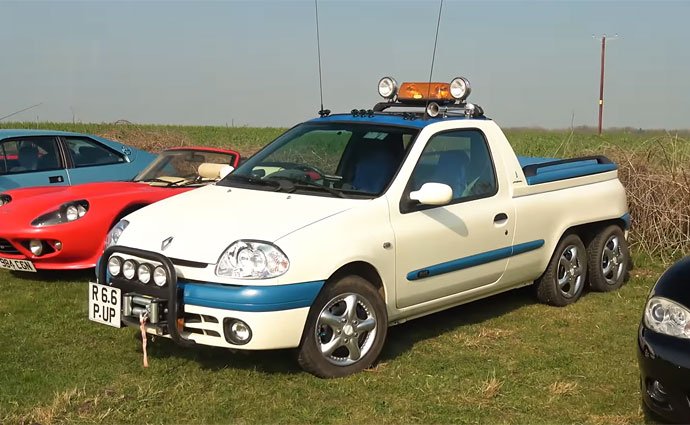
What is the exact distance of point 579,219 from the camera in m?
6.68

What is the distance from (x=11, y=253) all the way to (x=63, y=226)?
0.61 metres

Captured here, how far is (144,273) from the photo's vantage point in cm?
469

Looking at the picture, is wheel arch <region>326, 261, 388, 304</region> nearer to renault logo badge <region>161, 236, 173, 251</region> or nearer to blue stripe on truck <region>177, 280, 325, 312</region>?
blue stripe on truck <region>177, 280, 325, 312</region>

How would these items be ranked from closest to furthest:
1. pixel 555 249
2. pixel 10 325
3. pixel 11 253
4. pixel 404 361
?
pixel 404 361
pixel 10 325
pixel 555 249
pixel 11 253

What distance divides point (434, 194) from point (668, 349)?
5.96ft

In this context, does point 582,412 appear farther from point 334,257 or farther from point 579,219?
point 579,219

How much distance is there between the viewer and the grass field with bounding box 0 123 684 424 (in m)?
4.30

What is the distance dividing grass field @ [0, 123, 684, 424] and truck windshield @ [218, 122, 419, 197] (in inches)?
45.9

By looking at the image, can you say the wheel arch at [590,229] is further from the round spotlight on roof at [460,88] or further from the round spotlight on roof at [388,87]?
the round spotlight on roof at [388,87]

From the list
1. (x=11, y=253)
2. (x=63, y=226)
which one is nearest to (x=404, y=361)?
(x=63, y=226)

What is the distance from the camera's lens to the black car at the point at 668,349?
3.61 metres

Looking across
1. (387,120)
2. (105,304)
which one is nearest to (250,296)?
(105,304)

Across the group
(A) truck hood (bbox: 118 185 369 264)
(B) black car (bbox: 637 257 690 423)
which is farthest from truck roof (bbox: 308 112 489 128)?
(B) black car (bbox: 637 257 690 423)

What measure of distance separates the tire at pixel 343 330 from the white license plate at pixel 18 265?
139 inches
